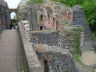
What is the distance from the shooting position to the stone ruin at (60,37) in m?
14.6

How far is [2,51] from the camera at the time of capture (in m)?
13.3

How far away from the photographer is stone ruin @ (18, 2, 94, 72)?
14.6 meters

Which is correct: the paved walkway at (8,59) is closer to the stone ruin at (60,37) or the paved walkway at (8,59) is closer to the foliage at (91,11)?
the stone ruin at (60,37)

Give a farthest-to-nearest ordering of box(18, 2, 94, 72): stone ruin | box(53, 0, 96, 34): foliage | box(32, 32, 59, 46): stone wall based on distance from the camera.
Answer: box(53, 0, 96, 34): foliage, box(32, 32, 59, 46): stone wall, box(18, 2, 94, 72): stone ruin

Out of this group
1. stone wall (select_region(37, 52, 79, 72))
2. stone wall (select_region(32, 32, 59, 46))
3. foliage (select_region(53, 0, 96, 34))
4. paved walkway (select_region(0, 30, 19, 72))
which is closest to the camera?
paved walkway (select_region(0, 30, 19, 72))

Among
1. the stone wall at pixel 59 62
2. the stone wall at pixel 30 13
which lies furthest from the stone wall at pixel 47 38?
the stone wall at pixel 30 13

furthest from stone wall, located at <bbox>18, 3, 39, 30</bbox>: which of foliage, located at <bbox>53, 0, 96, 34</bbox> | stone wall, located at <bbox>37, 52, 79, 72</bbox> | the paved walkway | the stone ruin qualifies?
the paved walkway

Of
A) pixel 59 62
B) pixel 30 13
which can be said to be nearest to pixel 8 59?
pixel 59 62

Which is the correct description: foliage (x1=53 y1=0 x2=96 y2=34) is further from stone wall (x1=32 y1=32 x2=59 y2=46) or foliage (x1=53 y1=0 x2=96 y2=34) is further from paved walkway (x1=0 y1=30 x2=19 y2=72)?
paved walkway (x1=0 y1=30 x2=19 y2=72)

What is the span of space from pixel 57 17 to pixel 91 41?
5.40 meters

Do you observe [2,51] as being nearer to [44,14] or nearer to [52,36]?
[52,36]

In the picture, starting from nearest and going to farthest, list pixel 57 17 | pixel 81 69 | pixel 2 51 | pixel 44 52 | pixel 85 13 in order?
pixel 2 51, pixel 44 52, pixel 81 69, pixel 57 17, pixel 85 13

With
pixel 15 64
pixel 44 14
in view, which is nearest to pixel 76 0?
pixel 44 14

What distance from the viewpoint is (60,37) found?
749 inches
